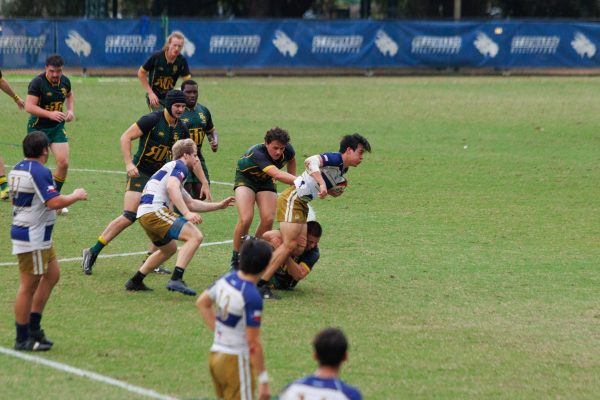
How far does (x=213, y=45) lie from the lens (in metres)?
42.5

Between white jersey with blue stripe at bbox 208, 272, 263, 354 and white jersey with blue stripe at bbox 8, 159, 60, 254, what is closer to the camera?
white jersey with blue stripe at bbox 208, 272, 263, 354

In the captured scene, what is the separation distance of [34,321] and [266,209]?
3926 mm

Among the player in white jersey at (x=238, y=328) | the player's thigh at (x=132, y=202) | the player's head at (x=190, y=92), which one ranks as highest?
the player's head at (x=190, y=92)

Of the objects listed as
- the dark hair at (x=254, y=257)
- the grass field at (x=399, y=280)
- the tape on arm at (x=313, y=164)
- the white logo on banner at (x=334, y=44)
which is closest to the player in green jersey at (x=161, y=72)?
the grass field at (x=399, y=280)

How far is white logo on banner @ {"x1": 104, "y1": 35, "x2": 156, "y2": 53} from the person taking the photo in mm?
40906

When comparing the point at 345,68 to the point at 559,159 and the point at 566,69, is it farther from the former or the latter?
the point at 559,159

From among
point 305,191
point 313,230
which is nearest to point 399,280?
point 313,230

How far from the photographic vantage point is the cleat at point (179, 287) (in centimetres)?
1141

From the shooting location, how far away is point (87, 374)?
8797mm

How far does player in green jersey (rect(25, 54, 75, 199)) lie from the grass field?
97cm

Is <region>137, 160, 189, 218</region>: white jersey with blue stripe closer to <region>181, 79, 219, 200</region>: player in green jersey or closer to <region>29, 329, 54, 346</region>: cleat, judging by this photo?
Answer: <region>29, 329, 54, 346</region>: cleat

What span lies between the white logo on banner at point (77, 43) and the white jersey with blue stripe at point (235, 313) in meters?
34.3

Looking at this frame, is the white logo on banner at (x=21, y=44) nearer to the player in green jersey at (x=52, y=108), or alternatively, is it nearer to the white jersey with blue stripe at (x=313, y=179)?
the player in green jersey at (x=52, y=108)

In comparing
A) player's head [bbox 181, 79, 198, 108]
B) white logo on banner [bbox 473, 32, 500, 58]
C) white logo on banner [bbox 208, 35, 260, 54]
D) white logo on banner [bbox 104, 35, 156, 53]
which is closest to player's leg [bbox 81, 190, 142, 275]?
player's head [bbox 181, 79, 198, 108]
